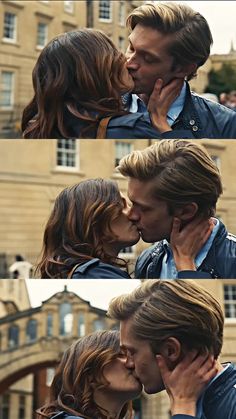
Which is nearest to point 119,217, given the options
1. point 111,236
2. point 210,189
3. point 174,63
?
point 111,236

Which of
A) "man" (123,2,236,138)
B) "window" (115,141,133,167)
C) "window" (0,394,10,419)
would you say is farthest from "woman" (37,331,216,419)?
"man" (123,2,236,138)

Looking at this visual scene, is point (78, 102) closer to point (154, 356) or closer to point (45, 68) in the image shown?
point (45, 68)

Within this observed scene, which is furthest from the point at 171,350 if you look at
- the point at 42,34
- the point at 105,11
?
the point at 42,34

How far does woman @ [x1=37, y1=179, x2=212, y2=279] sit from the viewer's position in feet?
9.17

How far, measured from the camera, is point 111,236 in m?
2.81

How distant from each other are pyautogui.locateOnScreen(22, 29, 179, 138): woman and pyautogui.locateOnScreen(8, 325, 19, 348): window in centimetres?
51

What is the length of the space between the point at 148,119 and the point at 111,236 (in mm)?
333

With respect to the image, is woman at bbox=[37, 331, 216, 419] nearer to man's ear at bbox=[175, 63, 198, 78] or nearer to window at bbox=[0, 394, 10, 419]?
window at bbox=[0, 394, 10, 419]

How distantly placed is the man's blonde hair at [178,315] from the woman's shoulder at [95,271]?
0.09m

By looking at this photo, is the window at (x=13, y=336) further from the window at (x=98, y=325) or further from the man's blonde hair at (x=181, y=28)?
the man's blonde hair at (x=181, y=28)

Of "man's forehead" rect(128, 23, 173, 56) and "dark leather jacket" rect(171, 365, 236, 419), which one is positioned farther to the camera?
"man's forehead" rect(128, 23, 173, 56)

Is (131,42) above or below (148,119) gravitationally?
above

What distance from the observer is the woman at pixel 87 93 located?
2.87 meters

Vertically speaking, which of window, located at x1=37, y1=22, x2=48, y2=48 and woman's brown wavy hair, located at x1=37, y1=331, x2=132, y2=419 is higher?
window, located at x1=37, y1=22, x2=48, y2=48
